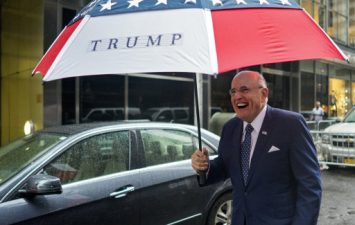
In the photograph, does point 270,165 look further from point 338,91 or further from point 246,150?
point 338,91

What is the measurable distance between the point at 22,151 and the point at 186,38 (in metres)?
2.45

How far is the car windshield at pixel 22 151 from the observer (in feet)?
12.4

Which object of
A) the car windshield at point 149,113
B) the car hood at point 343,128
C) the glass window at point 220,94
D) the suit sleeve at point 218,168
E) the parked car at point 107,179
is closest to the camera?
the suit sleeve at point 218,168

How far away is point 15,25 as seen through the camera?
12.0 meters

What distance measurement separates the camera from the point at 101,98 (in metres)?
12.1

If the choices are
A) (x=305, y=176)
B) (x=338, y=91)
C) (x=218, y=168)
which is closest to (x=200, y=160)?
(x=218, y=168)

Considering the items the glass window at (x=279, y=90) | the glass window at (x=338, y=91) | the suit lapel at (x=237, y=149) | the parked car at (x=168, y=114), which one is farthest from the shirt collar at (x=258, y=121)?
the glass window at (x=338, y=91)

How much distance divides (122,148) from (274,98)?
17.0m

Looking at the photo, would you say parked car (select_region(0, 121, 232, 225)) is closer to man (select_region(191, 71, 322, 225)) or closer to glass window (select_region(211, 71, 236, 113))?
man (select_region(191, 71, 322, 225))

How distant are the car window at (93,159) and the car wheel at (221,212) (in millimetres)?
1230

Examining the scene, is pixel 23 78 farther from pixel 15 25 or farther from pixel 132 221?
pixel 132 221

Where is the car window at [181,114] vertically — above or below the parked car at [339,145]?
above

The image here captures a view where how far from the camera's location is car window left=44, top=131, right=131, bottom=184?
152 inches

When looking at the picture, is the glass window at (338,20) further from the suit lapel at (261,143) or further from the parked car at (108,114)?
the suit lapel at (261,143)
